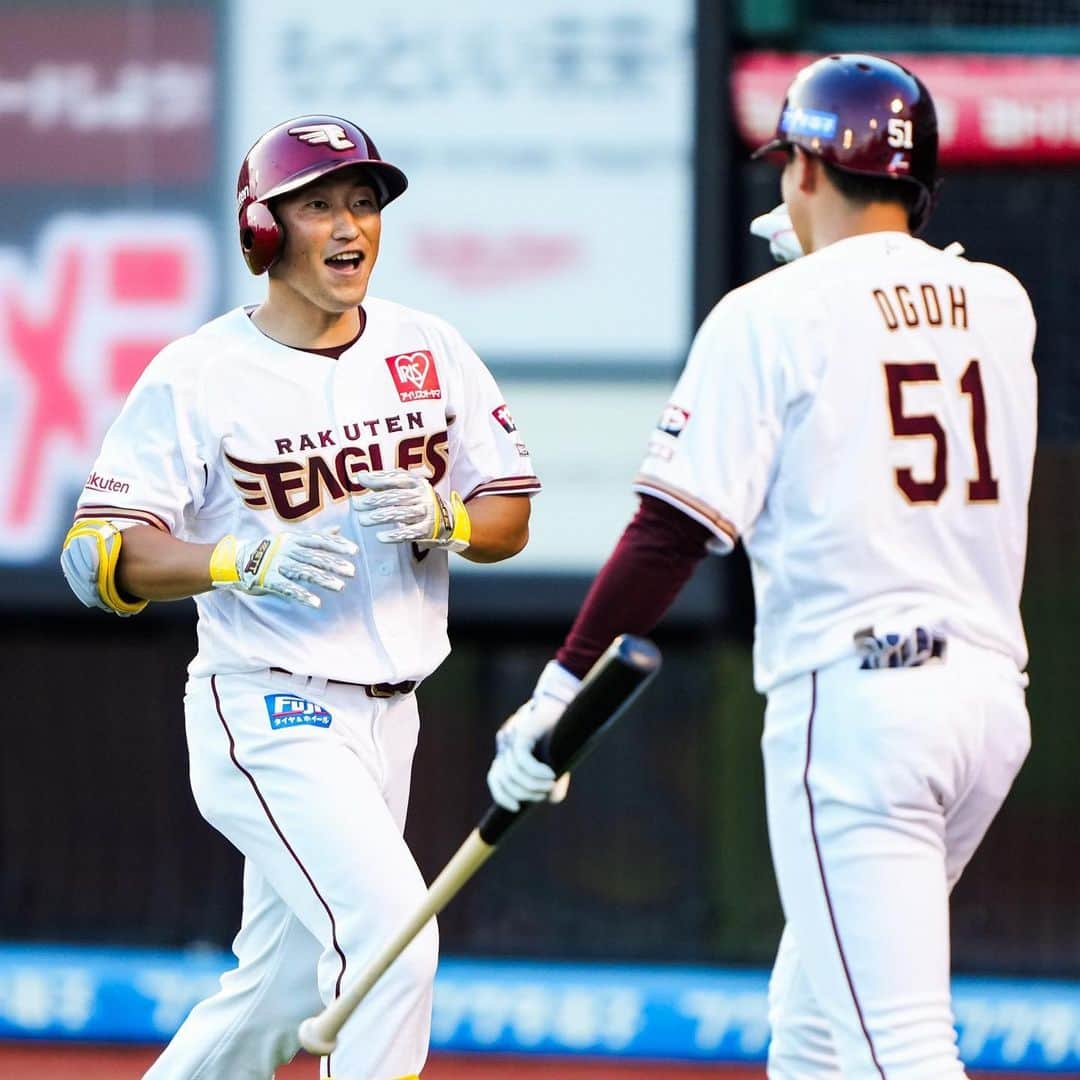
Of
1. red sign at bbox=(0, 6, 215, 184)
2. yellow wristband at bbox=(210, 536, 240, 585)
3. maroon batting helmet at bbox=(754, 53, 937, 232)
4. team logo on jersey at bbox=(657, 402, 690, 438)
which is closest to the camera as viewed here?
team logo on jersey at bbox=(657, 402, 690, 438)

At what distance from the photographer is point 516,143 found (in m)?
6.50

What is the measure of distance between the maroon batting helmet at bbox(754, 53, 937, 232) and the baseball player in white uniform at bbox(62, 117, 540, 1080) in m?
0.94

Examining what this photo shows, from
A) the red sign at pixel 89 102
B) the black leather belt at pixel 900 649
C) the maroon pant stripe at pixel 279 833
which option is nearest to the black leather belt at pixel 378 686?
the maroon pant stripe at pixel 279 833

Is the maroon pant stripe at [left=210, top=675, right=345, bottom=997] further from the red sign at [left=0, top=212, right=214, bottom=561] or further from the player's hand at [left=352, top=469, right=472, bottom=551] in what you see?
the red sign at [left=0, top=212, right=214, bottom=561]

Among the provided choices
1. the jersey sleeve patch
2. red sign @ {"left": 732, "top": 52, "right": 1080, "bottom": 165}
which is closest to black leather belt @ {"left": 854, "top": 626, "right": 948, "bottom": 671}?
the jersey sleeve patch

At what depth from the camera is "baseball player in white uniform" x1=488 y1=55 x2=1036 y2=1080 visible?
3029 mm

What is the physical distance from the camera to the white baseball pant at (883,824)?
301 centimetres

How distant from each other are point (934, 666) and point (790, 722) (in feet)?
0.69

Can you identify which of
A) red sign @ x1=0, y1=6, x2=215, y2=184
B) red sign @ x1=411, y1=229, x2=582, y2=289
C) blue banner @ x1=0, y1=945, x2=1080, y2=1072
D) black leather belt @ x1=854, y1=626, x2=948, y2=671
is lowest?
blue banner @ x1=0, y1=945, x2=1080, y2=1072

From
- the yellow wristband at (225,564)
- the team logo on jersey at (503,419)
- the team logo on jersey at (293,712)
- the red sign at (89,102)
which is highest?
the red sign at (89,102)

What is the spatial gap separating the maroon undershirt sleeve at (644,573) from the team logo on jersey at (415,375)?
97 centimetres

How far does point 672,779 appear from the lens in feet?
22.2

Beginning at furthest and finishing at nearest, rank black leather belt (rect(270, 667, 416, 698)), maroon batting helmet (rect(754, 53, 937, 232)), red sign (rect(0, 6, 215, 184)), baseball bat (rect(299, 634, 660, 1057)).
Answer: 1. red sign (rect(0, 6, 215, 184))
2. black leather belt (rect(270, 667, 416, 698))
3. maroon batting helmet (rect(754, 53, 937, 232))
4. baseball bat (rect(299, 634, 660, 1057))

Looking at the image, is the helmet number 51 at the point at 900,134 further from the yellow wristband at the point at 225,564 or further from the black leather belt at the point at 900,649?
the yellow wristband at the point at 225,564
